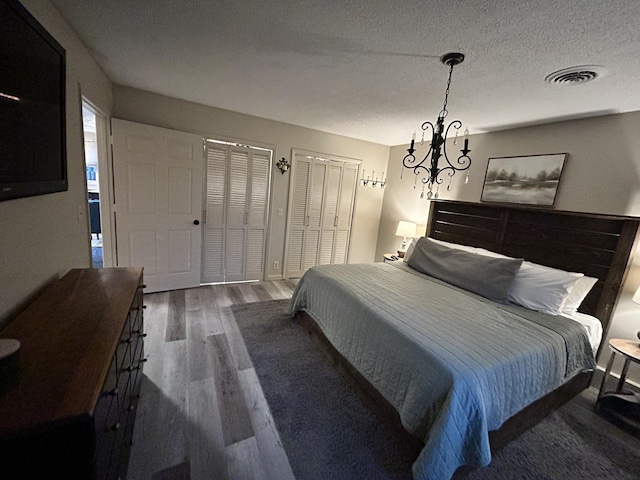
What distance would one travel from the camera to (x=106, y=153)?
2.73 meters

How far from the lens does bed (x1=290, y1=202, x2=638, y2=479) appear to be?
4.18ft

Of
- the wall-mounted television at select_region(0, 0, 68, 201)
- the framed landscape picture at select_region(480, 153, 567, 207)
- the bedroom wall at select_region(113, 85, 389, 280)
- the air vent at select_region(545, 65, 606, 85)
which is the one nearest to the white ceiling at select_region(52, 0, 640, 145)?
the air vent at select_region(545, 65, 606, 85)

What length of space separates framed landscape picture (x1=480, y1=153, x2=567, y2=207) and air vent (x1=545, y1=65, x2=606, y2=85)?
986 mm

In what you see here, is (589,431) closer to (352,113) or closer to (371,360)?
(371,360)

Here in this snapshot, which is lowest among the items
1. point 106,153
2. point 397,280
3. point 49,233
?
point 397,280

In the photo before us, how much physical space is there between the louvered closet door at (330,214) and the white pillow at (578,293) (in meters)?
3.04

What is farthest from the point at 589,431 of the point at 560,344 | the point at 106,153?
the point at 106,153

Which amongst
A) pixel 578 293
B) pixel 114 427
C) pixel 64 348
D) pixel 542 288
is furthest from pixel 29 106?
pixel 578 293

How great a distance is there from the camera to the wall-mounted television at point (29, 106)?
98cm

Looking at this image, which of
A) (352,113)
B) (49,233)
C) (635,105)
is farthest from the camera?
(352,113)

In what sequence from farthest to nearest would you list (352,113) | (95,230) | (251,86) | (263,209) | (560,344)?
1. (95,230)
2. (263,209)
3. (352,113)
4. (251,86)
5. (560,344)

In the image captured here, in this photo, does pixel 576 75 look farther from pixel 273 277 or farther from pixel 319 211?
pixel 273 277

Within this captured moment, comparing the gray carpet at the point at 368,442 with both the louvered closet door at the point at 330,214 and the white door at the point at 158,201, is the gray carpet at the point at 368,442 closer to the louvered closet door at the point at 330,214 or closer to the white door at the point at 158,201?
the white door at the point at 158,201

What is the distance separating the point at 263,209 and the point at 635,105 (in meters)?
3.81
